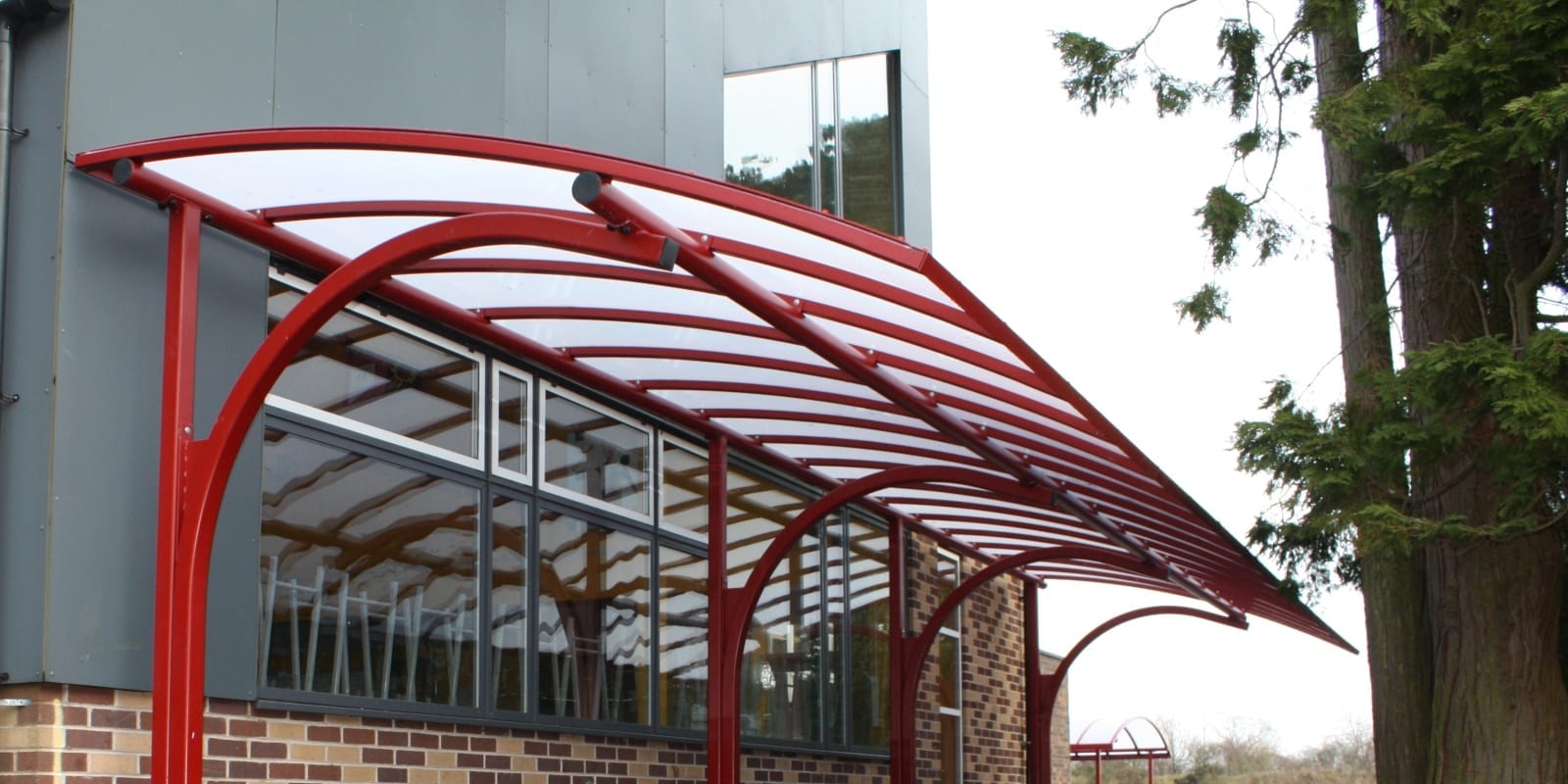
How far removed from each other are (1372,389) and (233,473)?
5.90m

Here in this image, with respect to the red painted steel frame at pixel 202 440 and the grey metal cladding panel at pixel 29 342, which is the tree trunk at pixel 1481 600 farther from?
the grey metal cladding panel at pixel 29 342

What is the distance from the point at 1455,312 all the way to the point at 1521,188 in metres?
0.95

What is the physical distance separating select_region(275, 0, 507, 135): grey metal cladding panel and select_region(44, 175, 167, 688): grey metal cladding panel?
1115 mm

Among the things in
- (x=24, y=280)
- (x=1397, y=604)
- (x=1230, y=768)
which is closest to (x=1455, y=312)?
(x=1397, y=604)

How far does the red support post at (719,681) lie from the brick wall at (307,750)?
399 mm

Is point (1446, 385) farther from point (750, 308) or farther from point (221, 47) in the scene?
point (221, 47)

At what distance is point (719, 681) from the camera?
907 centimetres

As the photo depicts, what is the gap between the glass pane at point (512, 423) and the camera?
8.05 m

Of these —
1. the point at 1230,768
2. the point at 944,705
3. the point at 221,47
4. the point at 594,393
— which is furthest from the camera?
the point at 1230,768

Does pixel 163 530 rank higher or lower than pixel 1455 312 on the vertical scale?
lower

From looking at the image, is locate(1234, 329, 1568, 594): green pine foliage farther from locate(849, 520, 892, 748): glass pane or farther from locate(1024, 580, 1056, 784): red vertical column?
locate(1024, 580, 1056, 784): red vertical column

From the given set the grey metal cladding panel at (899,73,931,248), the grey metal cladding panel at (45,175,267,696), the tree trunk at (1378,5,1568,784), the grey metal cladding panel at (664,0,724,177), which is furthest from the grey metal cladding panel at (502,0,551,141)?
the grey metal cladding panel at (899,73,931,248)

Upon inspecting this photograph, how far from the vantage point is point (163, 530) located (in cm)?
572

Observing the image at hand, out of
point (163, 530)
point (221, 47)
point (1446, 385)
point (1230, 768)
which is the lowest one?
point (1230, 768)
